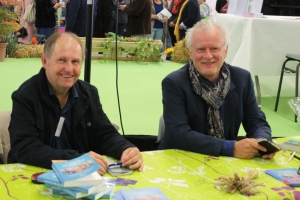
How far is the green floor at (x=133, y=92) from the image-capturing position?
16.0ft

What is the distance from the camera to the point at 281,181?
195cm

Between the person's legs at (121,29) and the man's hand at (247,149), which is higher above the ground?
the person's legs at (121,29)

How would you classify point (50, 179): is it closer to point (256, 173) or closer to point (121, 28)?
point (256, 173)

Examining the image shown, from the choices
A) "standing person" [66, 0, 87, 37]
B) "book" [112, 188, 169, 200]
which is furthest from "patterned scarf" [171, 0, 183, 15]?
"book" [112, 188, 169, 200]

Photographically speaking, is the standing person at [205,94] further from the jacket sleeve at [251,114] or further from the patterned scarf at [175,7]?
the patterned scarf at [175,7]

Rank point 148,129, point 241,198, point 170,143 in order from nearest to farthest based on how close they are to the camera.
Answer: point 241,198 < point 170,143 < point 148,129

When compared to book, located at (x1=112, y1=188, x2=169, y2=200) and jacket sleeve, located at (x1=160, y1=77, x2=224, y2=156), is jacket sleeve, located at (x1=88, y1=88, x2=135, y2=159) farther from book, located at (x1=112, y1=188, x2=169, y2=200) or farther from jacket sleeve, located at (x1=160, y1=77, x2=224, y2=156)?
book, located at (x1=112, y1=188, x2=169, y2=200)

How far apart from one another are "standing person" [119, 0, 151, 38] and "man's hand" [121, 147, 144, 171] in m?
6.16

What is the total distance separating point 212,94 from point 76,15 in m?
5.72

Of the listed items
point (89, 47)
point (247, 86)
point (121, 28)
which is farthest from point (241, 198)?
point (121, 28)

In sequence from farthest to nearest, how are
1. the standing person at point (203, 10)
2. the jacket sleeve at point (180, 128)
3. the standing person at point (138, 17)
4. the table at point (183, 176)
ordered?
the standing person at point (203, 10)
the standing person at point (138, 17)
the jacket sleeve at point (180, 128)
the table at point (183, 176)

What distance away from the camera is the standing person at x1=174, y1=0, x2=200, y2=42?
8.77m

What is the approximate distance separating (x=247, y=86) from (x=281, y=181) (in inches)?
32.4

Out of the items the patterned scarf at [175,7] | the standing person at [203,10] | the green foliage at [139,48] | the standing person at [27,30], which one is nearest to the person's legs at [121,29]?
the green foliage at [139,48]
